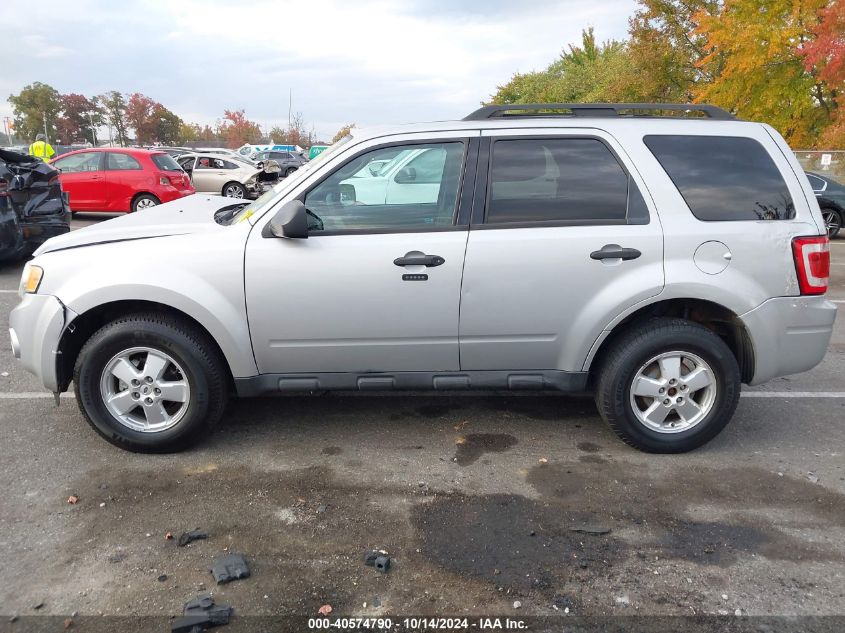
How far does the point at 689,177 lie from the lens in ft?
13.0

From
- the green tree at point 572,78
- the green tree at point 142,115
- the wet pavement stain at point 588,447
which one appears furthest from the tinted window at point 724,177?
the green tree at point 142,115

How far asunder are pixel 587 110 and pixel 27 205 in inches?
312

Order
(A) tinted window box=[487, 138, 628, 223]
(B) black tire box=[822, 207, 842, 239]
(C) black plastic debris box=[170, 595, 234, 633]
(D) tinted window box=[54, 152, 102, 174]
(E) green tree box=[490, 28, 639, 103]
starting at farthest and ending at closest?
(E) green tree box=[490, 28, 639, 103], (D) tinted window box=[54, 152, 102, 174], (B) black tire box=[822, 207, 842, 239], (A) tinted window box=[487, 138, 628, 223], (C) black plastic debris box=[170, 595, 234, 633]

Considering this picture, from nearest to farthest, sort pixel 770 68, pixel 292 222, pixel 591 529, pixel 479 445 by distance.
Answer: pixel 591 529 < pixel 292 222 < pixel 479 445 < pixel 770 68

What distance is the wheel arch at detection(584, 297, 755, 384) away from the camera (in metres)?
3.99

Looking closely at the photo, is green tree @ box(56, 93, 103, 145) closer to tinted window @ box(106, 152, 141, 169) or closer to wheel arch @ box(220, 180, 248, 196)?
wheel arch @ box(220, 180, 248, 196)

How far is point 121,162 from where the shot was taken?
14.5m

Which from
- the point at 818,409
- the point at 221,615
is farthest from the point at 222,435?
the point at 818,409

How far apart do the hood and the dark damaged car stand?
17.4 feet

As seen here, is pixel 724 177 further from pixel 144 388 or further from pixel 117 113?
pixel 117 113

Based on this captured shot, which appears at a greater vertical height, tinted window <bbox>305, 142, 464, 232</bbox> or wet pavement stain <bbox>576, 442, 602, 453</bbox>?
tinted window <bbox>305, 142, 464, 232</bbox>

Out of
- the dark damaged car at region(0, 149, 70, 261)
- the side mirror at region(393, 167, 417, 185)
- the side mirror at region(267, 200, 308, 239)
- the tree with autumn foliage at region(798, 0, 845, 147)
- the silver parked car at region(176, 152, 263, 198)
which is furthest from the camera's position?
the silver parked car at region(176, 152, 263, 198)

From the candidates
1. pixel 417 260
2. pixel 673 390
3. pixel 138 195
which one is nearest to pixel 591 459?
pixel 673 390

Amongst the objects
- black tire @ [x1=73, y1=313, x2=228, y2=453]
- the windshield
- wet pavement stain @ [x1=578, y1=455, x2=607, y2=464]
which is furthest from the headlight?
wet pavement stain @ [x1=578, y1=455, x2=607, y2=464]
